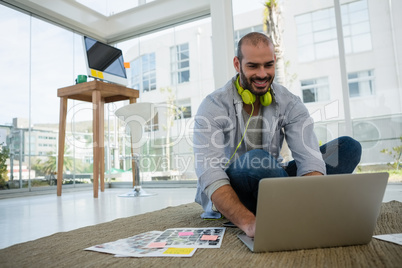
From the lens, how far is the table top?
3.25 meters

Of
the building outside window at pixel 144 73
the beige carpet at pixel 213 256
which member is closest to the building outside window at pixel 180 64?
the building outside window at pixel 144 73

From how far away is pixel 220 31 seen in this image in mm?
4090

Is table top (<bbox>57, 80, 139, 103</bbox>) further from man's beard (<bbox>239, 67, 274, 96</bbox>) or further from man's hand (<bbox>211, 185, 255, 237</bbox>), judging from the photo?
man's hand (<bbox>211, 185, 255, 237</bbox>)

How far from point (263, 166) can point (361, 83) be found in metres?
2.77

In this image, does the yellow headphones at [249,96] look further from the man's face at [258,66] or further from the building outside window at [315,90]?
the building outside window at [315,90]

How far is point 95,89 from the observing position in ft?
10.6

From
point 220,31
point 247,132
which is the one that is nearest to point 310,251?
point 247,132

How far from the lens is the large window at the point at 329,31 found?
3.48m

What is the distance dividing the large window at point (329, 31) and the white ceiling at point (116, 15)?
4.54 feet

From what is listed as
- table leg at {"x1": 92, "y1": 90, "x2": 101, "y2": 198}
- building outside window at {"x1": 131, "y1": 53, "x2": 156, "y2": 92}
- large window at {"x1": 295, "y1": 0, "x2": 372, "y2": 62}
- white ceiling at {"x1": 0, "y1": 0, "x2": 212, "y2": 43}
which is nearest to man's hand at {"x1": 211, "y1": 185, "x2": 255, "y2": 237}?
table leg at {"x1": 92, "y1": 90, "x2": 101, "y2": 198}

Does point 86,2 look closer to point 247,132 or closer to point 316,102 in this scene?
point 316,102

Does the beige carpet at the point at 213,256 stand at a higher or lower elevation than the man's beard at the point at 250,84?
lower

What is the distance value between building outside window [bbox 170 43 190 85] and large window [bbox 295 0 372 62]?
5.15 feet

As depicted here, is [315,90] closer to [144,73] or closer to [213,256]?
[144,73]
